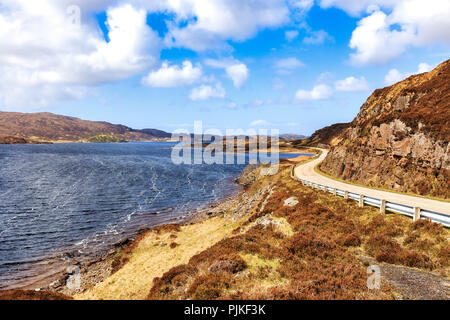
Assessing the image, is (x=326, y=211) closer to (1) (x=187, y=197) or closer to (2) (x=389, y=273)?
(2) (x=389, y=273)

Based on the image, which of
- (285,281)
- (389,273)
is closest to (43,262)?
(285,281)

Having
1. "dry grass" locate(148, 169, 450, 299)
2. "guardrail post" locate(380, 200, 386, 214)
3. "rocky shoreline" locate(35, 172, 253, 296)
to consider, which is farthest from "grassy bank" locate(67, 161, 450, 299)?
"rocky shoreline" locate(35, 172, 253, 296)

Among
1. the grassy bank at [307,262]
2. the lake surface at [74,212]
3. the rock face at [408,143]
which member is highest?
the rock face at [408,143]

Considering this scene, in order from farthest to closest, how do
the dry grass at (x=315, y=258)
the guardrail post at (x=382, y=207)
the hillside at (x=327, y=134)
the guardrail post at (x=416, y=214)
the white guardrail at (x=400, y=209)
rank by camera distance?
the hillside at (x=327, y=134) → the guardrail post at (x=382, y=207) → the guardrail post at (x=416, y=214) → the white guardrail at (x=400, y=209) → the dry grass at (x=315, y=258)

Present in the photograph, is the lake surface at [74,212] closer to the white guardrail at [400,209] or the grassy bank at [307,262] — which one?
the grassy bank at [307,262]

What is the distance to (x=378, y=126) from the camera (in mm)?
32312

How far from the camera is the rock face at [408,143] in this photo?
73.7 feet

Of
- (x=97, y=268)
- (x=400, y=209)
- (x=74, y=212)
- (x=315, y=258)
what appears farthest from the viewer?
(x=74, y=212)

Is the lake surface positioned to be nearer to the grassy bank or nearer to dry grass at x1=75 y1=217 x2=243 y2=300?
dry grass at x1=75 y1=217 x2=243 y2=300

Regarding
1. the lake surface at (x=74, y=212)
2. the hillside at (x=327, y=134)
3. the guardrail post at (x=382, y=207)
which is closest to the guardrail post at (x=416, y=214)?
the guardrail post at (x=382, y=207)

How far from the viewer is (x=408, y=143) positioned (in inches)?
1033

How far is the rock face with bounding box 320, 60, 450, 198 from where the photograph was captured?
22469 millimetres

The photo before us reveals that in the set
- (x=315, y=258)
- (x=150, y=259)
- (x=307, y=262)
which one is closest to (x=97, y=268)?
(x=150, y=259)

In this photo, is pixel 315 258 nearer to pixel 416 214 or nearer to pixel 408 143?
pixel 416 214
